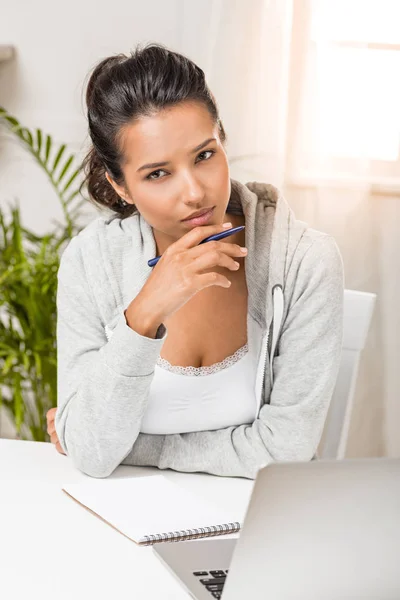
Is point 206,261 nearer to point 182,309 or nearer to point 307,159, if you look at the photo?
point 182,309

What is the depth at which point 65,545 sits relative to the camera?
0.92m

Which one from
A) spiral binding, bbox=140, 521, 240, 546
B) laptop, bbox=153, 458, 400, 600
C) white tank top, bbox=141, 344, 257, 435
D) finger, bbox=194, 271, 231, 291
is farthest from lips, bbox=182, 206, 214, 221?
laptop, bbox=153, 458, 400, 600

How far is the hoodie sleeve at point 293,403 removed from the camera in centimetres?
125

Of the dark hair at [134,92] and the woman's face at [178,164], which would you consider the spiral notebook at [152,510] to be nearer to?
the woman's face at [178,164]

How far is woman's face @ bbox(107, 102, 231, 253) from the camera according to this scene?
124cm

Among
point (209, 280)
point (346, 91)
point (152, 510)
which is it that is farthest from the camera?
point (346, 91)

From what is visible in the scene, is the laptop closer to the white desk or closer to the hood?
the white desk

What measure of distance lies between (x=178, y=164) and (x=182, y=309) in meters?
0.28

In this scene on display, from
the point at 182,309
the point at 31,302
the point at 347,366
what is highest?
the point at 182,309

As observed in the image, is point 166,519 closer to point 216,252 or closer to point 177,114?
point 216,252

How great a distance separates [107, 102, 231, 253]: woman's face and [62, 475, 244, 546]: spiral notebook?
411 mm

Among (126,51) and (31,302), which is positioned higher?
(126,51)

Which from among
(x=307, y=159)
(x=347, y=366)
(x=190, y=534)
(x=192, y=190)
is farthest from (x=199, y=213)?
(x=307, y=159)

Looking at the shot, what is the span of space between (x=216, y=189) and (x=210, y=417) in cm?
36
